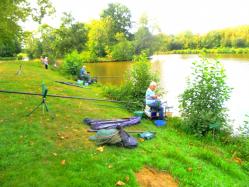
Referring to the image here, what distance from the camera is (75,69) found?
2178 cm

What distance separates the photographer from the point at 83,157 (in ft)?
16.5

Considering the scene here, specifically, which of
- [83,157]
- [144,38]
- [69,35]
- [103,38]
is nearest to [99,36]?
[103,38]

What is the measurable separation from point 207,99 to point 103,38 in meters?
55.2

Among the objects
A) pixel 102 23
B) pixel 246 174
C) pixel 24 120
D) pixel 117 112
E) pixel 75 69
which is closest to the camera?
pixel 246 174

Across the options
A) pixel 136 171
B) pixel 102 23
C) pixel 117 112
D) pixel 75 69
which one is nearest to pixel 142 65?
pixel 117 112

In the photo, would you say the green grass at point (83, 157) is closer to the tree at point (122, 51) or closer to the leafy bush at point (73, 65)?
the leafy bush at point (73, 65)

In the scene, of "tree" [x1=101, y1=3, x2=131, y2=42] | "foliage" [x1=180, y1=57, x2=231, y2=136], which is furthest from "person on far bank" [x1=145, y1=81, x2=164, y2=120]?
"tree" [x1=101, y1=3, x2=131, y2=42]

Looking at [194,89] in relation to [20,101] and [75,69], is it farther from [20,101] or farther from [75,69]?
[75,69]

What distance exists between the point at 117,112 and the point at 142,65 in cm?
255

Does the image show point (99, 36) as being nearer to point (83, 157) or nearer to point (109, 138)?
point (109, 138)

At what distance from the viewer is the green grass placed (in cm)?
441

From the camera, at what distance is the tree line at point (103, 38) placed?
1806cm

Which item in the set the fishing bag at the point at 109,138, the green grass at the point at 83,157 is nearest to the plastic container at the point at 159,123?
the green grass at the point at 83,157

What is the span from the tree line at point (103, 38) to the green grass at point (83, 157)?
4.63 m
